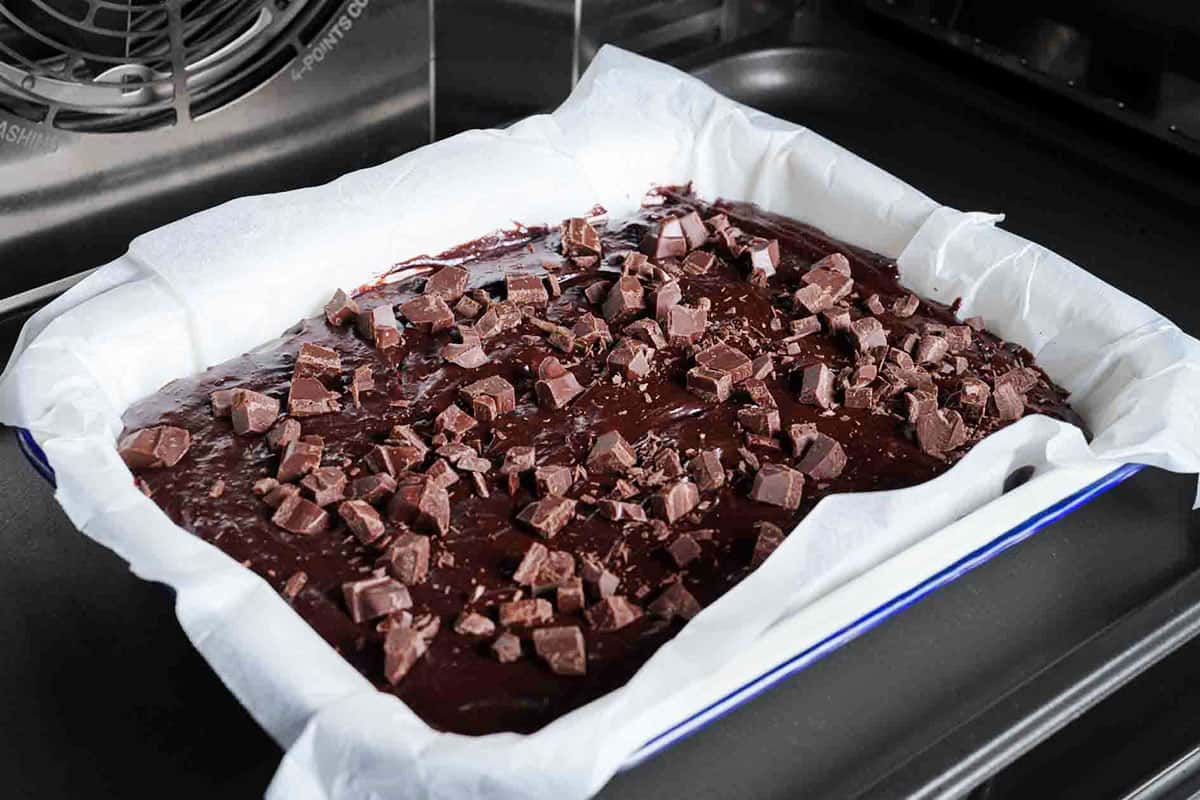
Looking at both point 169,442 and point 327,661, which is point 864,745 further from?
point 169,442

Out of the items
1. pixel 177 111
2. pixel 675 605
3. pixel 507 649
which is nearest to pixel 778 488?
pixel 675 605

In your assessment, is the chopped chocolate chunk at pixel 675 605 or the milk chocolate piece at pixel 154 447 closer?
the chopped chocolate chunk at pixel 675 605

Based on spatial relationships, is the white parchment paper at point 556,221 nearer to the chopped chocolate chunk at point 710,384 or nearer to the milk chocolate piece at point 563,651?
the milk chocolate piece at point 563,651

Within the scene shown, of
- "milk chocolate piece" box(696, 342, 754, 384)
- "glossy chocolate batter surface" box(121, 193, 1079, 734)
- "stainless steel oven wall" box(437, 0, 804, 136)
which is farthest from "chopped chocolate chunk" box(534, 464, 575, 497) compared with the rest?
"stainless steel oven wall" box(437, 0, 804, 136)

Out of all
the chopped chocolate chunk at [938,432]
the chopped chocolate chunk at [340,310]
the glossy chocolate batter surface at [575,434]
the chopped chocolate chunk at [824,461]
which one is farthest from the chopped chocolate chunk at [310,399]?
the chopped chocolate chunk at [938,432]

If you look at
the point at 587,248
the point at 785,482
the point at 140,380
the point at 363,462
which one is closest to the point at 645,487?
the point at 785,482
